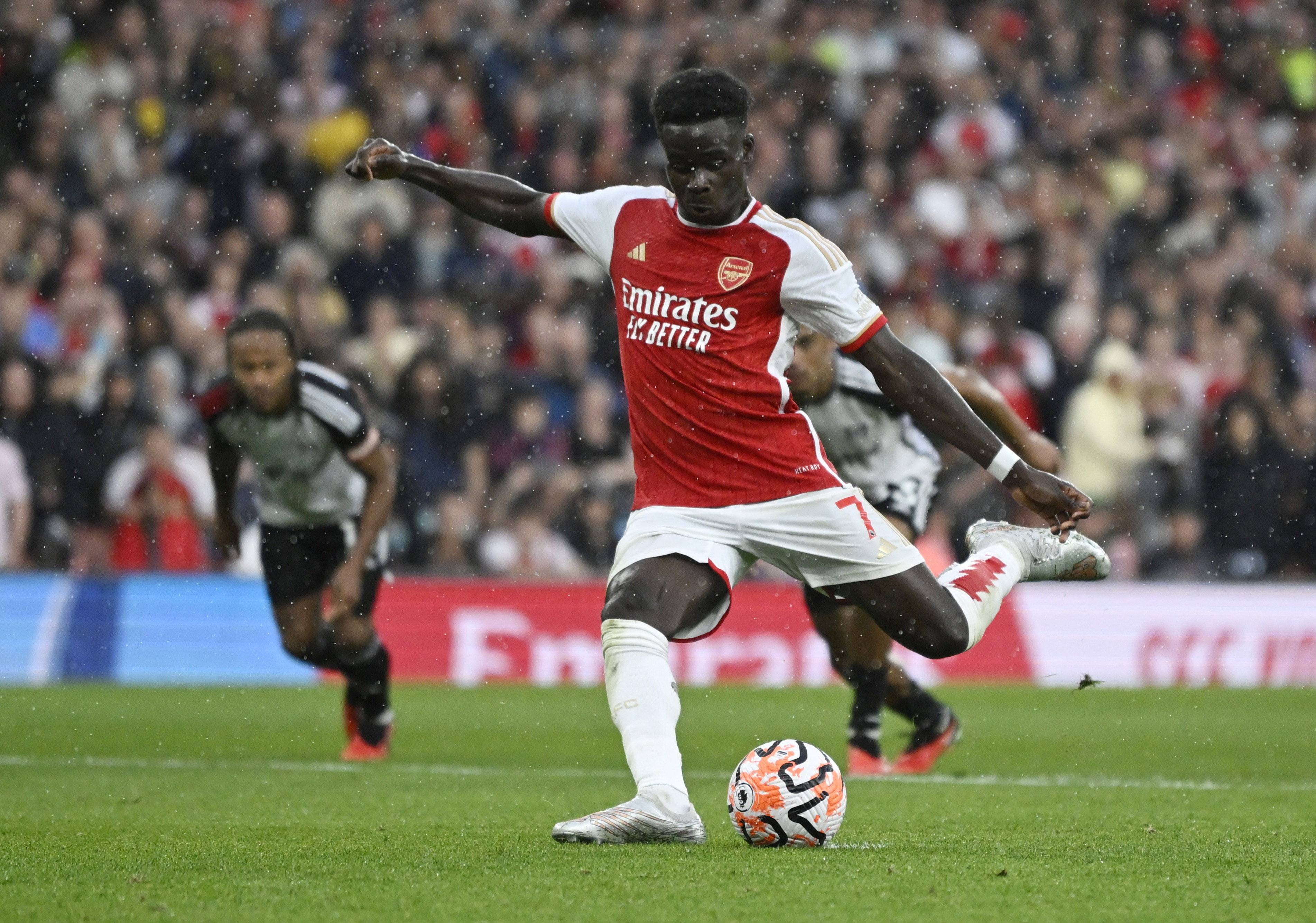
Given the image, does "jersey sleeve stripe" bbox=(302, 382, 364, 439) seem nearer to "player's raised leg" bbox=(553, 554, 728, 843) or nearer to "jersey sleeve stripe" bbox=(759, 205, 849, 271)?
"player's raised leg" bbox=(553, 554, 728, 843)

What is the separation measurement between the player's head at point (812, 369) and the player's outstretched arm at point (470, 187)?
2.67 meters

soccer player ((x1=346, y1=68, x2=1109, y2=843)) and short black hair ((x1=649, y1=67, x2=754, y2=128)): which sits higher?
short black hair ((x1=649, y1=67, x2=754, y2=128))

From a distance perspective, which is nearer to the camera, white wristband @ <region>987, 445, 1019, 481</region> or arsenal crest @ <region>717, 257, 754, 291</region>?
arsenal crest @ <region>717, 257, 754, 291</region>

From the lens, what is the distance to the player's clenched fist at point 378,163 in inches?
253

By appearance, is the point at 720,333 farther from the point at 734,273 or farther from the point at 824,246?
the point at 824,246

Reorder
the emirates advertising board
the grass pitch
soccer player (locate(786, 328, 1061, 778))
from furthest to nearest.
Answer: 1. the emirates advertising board
2. soccer player (locate(786, 328, 1061, 778))
3. the grass pitch

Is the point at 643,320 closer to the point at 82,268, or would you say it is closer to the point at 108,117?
the point at 82,268

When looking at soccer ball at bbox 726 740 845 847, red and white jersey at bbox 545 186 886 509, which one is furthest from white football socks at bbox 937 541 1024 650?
soccer ball at bbox 726 740 845 847

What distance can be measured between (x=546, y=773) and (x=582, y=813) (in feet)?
Result: 6.36

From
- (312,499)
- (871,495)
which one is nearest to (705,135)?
(871,495)

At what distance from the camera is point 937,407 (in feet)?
19.9

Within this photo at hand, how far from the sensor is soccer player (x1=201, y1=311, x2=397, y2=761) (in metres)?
9.26

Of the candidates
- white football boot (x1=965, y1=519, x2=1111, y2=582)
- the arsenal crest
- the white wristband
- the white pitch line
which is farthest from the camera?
the white pitch line

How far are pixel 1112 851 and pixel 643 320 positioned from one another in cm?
225
